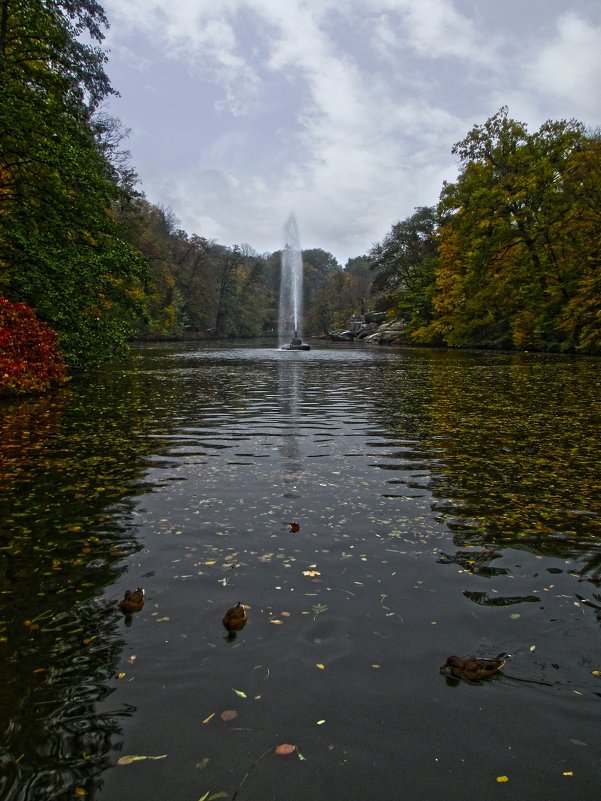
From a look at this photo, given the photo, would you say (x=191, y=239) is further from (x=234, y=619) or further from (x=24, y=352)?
(x=234, y=619)

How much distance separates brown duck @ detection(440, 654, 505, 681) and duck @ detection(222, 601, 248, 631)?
1.42 meters

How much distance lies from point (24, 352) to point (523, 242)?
38.1 meters

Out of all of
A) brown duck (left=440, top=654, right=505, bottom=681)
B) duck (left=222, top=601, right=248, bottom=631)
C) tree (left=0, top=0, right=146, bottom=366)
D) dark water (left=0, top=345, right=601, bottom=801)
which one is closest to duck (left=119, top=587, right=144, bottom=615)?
dark water (left=0, top=345, right=601, bottom=801)

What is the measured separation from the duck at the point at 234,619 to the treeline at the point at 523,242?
34.0m

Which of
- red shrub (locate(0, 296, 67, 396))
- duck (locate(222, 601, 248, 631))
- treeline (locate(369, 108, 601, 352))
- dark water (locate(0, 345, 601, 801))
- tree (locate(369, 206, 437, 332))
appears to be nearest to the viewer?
dark water (locate(0, 345, 601, 801))

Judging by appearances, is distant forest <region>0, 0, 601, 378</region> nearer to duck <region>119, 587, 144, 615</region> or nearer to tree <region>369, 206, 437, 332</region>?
tree <region>369, 206, 437, 332</region>

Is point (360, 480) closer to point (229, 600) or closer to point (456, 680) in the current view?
point (229, 600)

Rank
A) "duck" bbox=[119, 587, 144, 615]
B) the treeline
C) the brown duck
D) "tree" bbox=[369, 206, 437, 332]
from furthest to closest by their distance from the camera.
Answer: "tree" bbox=[369, 206, 437, 332] < the treeline < "duck" bbox=[119, 587, 144, 615] < the brown duck

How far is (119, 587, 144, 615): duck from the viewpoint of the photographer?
12.8ft

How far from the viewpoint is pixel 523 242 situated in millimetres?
40281

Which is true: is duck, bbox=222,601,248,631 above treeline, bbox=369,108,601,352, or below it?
below

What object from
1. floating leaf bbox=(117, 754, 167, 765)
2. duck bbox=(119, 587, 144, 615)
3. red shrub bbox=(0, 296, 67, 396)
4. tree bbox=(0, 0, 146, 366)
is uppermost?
tree bbox=(0, 0, 146, 366)

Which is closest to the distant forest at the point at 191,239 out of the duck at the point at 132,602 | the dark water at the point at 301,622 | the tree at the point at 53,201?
the tree at the point at 53,201

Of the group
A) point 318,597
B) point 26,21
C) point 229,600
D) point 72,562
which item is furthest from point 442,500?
point 26,21
